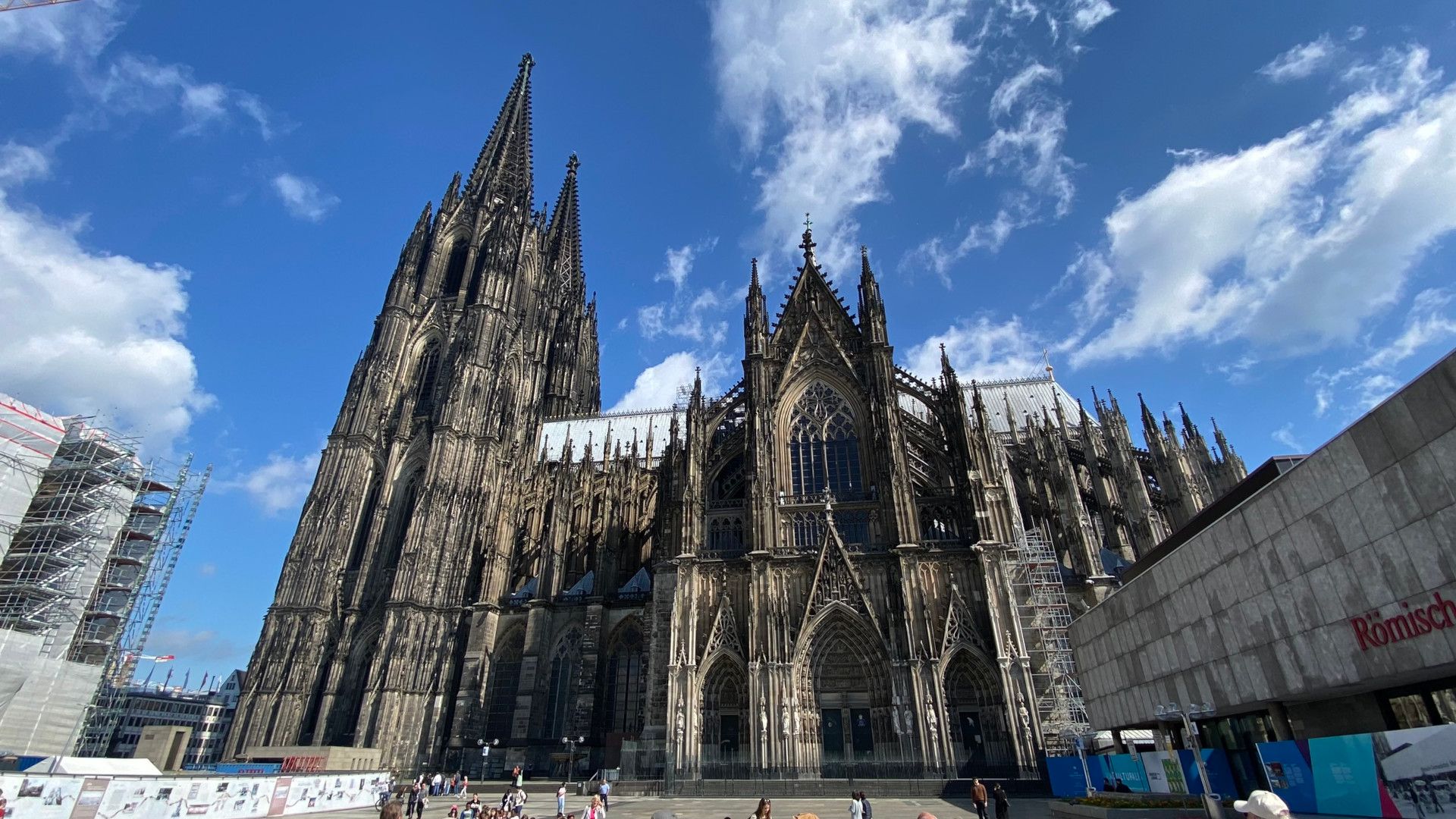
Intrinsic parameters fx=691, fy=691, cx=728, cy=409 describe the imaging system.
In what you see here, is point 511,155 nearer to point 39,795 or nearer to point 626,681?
point 626,681

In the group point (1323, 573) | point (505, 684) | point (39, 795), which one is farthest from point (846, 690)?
point (39, 795)

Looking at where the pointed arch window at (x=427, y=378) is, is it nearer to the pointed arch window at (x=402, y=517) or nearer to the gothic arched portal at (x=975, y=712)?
the pointed arch window at (x=402, y=517)

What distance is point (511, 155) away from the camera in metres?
56.9

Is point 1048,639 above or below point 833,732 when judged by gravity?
above

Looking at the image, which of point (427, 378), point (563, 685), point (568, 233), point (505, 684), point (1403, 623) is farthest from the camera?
point (568, 233)

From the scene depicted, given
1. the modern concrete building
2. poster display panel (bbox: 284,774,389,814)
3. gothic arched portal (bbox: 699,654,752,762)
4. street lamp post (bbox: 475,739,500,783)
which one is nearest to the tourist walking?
the modern concrete building

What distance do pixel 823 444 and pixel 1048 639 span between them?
39.3 ft

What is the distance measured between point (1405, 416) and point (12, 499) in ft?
143

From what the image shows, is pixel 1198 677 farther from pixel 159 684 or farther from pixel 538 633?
pixel 159 684

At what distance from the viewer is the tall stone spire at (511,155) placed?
177 feet

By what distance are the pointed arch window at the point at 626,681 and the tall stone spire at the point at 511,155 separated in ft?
111

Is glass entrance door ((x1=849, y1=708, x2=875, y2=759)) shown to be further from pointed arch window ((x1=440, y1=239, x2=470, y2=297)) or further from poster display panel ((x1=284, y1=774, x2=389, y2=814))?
pointed arch window ((x1=440, y1=239, x2=470, y2=297))

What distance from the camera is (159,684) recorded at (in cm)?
10844

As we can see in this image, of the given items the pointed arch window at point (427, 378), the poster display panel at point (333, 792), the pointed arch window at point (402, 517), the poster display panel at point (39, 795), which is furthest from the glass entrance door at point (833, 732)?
the pointed arch window at point (427, 378)
